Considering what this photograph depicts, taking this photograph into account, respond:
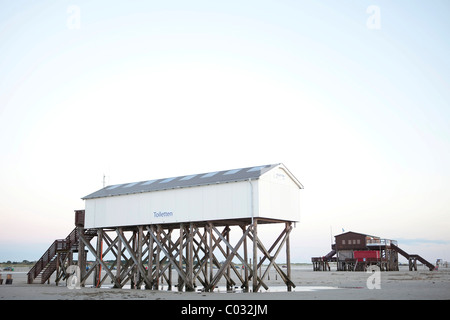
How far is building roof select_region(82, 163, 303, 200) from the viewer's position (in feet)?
102

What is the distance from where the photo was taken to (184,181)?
3406 cm

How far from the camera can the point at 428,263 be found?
77.9 metres

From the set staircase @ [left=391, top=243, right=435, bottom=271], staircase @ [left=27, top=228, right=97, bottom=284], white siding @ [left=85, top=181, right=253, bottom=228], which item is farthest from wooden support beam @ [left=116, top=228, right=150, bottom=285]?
staircase @ [left=391, top=243, right=435, bottom=271]

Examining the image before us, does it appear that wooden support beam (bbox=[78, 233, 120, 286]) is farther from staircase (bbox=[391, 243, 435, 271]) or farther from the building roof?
staircase (bbox=[391, 243, 435, 271])

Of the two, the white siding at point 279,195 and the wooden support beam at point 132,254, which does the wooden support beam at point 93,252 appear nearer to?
the wooden support beam at point 132,254

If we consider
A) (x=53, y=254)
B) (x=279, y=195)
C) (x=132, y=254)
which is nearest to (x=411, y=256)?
(x=279, y=195)

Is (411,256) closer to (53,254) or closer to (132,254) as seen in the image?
(132,254)

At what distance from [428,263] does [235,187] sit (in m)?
59.7

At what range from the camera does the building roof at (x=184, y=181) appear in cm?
3097

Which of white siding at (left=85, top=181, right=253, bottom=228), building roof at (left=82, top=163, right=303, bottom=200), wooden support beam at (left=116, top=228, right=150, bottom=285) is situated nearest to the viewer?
white siding at (left=85, top=181, right=253, bottom=228)

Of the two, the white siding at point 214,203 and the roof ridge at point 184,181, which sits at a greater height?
the roof ridge at point 184,181

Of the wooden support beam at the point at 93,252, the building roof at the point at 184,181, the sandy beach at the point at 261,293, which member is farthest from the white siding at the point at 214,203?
the sandy beach at the point at 261,293
